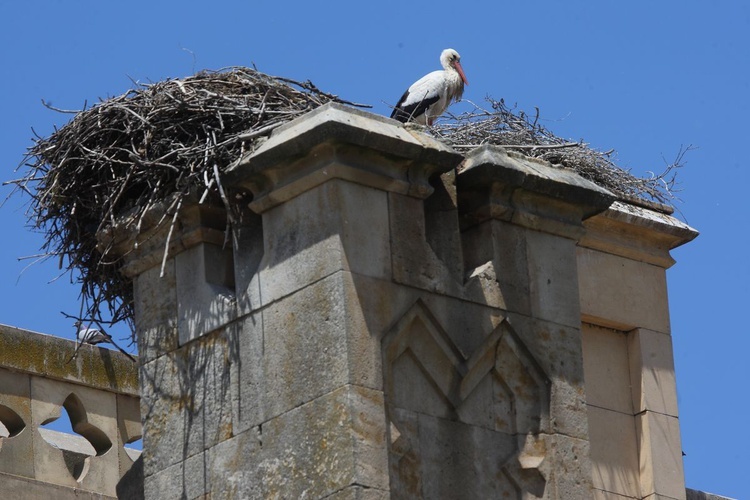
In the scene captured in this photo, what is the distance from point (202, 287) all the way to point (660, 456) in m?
2.67

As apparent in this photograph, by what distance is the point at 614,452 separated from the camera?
1115 centimetres

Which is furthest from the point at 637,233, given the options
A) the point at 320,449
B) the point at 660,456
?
the point at 320,449

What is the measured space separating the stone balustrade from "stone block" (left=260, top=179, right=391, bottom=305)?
6.29ft

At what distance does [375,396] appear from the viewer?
9109 millimetres

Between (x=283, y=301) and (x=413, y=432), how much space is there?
2.50 ft

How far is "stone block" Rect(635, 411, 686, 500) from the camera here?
36.7ft

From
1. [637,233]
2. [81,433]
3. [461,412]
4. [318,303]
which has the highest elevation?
[637,233]

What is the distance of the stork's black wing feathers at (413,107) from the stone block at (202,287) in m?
3.41

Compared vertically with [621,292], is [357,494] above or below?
below

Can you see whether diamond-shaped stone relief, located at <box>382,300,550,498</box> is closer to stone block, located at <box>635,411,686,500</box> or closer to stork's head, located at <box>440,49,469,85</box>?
stone block, located at <box>635,411,686,500</box>

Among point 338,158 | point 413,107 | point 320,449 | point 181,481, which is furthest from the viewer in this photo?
point 413,107

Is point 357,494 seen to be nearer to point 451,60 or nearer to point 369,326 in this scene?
point 369,326

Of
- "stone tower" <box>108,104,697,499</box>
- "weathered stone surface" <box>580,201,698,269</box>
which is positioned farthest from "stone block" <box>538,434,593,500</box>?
"weathered stone surface" <box>580,201,698,269</box>

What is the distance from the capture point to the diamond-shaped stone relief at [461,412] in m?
9.27
